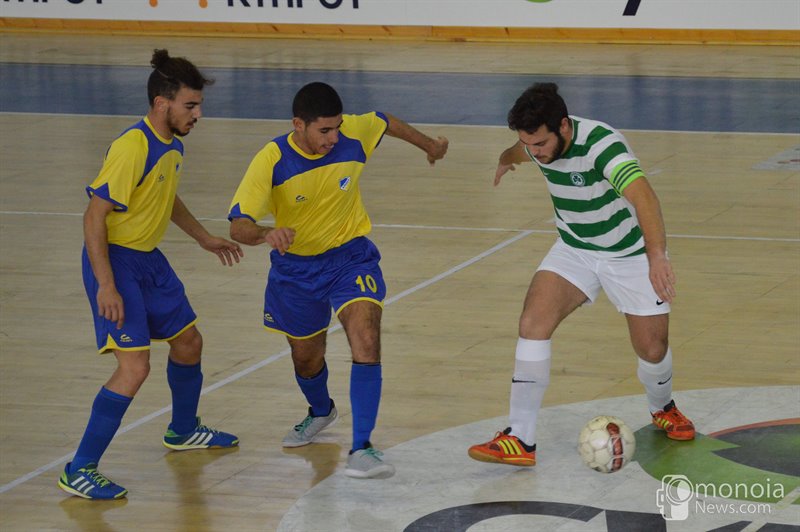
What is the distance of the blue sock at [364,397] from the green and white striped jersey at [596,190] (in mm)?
1218

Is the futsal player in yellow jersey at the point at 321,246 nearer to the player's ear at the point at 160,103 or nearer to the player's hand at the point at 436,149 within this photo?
the player's hand at the point at 436,149

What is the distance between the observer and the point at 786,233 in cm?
1205

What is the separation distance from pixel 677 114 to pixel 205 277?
848 cm

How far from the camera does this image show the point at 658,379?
24.0ft

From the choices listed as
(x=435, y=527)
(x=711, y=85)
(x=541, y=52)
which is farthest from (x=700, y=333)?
(x=541, y=52)

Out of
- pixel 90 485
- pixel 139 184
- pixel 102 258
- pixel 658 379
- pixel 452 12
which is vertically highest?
pixel 452 12

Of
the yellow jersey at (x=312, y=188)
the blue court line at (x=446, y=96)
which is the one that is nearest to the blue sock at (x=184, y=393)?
the yellow jersey at (x=312, y=188)

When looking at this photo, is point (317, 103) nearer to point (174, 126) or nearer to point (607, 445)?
point (174, 126)

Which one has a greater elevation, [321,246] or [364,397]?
[321,246]

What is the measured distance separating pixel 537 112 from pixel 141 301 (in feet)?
6.85

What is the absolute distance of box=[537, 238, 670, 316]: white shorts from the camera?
7.14 metres

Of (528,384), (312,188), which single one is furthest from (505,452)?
(312,188)

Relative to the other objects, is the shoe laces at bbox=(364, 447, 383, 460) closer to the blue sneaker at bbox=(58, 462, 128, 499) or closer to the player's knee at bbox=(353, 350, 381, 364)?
the player's knee at bbox=(353, 350, 381, 364)

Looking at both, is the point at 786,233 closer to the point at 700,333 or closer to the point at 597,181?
the point at 700,333
